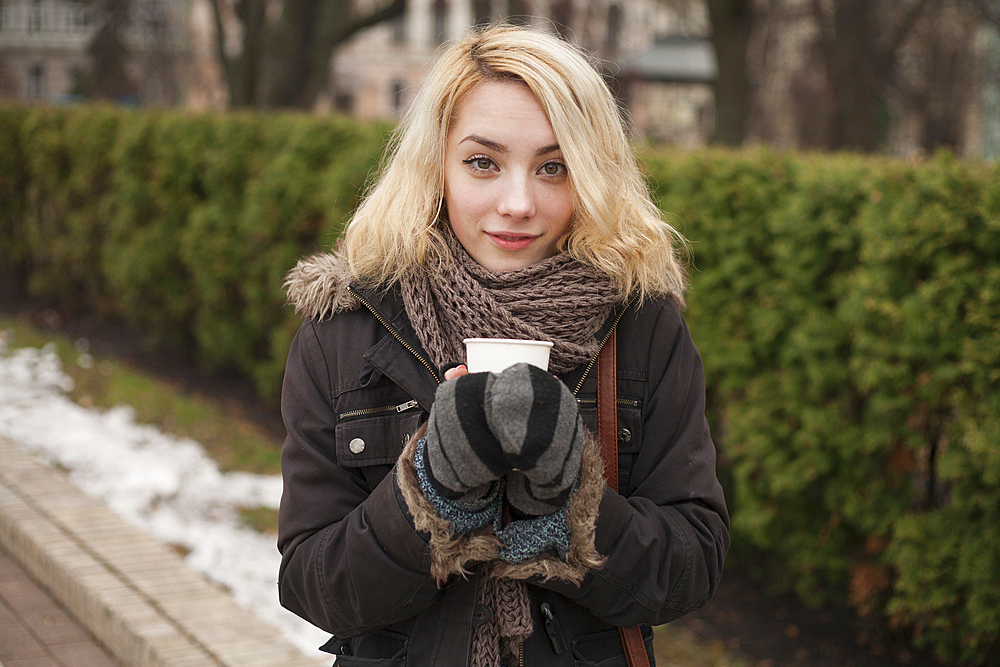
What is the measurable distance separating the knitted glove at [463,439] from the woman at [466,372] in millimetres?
78

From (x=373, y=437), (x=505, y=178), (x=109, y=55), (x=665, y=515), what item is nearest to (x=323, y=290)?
(x=373, y=437)

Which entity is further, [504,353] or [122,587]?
[122,587]

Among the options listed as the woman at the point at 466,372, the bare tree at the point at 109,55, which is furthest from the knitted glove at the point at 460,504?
the bare tree at the point at 109,55

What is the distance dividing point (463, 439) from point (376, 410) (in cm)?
41

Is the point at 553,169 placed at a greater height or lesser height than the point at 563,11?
lesser

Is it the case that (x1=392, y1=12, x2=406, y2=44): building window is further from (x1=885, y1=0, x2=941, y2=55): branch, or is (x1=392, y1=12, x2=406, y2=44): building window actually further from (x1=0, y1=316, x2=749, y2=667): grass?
(x1=0, y1=316, x2=749, y2=667): grass

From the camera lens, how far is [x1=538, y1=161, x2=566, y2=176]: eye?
1.96 m

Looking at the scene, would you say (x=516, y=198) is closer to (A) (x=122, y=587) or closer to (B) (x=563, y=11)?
(A) (x=122, y=587)

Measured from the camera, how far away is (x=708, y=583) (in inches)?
75.2

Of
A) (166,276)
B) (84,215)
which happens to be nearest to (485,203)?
(166,276)

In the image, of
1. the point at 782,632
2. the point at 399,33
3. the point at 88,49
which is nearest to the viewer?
the point at 782,632

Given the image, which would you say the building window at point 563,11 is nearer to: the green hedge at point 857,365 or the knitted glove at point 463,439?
the green hedge at point 857,365

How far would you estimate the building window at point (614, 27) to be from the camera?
123ft

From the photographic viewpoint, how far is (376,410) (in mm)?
1919
